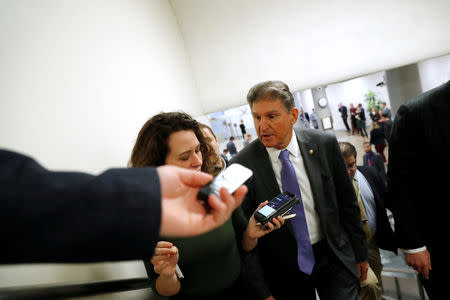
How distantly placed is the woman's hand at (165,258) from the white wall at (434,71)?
4.61m

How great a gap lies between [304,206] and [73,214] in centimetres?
170

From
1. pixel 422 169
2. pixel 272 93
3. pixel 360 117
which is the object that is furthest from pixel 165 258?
pixel 360 117

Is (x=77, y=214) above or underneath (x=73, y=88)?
underneath

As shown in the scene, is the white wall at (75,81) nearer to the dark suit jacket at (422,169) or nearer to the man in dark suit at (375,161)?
the dark suit jacket at (422,169)

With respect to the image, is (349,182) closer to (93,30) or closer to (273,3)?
(93,30)

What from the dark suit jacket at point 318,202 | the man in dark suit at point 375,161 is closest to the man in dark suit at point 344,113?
the man in dark suit at point 375,161

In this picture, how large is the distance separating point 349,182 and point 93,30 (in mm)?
2193

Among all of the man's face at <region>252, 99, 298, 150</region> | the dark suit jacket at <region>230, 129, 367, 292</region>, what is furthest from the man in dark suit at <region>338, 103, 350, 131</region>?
the man's face at <region>252, 99, 298, 150</region>

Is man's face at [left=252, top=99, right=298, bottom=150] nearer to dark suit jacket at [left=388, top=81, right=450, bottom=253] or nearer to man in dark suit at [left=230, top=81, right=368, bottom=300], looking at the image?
man in dark suit at [left=230, top=81, right=368, bottom=300]

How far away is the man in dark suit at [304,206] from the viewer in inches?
67.9

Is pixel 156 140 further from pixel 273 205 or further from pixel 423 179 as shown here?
pixel 423 179

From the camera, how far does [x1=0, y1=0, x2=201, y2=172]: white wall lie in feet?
3.06

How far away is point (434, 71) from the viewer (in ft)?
13.0

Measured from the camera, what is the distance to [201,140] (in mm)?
1732
